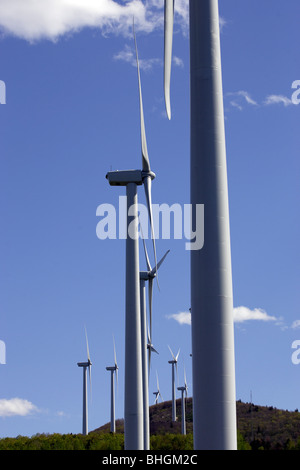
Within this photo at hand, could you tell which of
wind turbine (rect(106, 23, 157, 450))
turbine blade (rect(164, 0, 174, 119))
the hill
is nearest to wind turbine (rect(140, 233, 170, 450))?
wind turbine (rect(106, 23, 157, 450))

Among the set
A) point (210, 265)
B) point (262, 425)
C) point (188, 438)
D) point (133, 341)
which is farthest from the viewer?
point (262, 425)

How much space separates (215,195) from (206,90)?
341 centimetres

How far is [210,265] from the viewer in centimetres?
2383

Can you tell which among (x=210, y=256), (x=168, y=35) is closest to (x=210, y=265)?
(x=210, y=256)

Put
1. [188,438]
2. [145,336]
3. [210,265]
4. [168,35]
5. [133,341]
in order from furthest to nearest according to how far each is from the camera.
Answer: [188,438], [145,336], [133,341], [168,35], [210,265]

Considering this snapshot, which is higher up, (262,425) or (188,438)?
(262,425)

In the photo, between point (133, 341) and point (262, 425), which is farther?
point (262, 425)

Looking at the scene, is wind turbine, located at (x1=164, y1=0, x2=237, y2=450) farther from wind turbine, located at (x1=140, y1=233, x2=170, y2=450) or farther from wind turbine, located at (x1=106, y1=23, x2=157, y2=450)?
wind turbine, located at (x1=140, y1=233, x2=170, y2=450)

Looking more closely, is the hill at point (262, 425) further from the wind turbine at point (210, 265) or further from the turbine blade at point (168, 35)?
the wind turbine at point (210, 265)

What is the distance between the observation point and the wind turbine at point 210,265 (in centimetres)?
2308

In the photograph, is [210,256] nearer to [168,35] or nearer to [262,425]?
[168,35]
